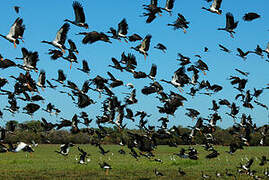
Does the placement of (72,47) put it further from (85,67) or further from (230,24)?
(230,24)

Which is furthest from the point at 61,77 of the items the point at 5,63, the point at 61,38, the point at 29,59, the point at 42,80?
the point at 61,38

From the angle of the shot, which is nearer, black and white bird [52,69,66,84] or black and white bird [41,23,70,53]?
Result: black and white bird [41,23,70,53]

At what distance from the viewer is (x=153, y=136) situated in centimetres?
2103

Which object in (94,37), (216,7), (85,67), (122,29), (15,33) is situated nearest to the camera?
(94,37)

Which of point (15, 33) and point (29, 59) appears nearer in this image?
point (15, 33)

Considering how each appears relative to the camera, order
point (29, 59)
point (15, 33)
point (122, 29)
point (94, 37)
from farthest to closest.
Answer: point (29, 59), point (122, 29), point (15, 33), point (94, 37)

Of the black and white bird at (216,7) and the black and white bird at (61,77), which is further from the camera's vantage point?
the black and white bird at (61,77)

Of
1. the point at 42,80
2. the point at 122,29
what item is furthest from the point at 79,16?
the point at 42,80

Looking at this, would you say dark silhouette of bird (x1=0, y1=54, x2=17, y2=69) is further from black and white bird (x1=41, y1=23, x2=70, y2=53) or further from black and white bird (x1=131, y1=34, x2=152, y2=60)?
black and white bird (x1=131, y1=34, x2=152, y2=60)

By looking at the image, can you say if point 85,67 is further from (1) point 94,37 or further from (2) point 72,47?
(1) point 94,37

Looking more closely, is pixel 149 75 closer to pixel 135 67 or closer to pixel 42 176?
pixel 135 67

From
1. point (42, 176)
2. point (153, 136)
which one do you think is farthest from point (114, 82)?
point (42, 176)

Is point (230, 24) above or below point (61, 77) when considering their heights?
above

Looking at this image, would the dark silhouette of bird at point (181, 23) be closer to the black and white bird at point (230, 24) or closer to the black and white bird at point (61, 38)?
the black and white bird at point (230, 24)
